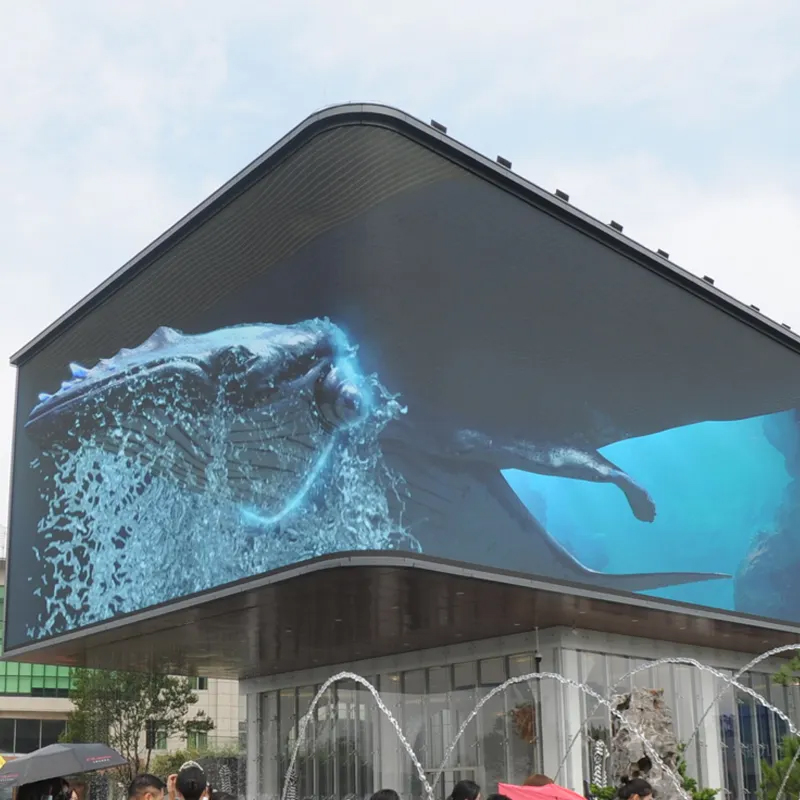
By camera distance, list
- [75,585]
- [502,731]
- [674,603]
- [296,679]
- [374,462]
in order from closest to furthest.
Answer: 1. [374,462]
2. [674,603]
3. [502,731]
4. [75,585]
5. [296,679]

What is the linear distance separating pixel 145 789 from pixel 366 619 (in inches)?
734

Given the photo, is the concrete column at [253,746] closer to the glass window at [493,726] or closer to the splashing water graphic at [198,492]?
the splashing water graphic at [198,492]

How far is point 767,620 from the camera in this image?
29516 mm

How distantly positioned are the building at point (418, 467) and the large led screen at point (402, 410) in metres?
0.07

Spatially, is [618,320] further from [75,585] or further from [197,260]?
[75,585]

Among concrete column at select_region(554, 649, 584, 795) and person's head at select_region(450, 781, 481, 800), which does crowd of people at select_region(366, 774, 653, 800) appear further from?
concrete column at select_region(554, 649, 584, 795)

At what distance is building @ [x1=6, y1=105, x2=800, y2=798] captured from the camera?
2391 cm

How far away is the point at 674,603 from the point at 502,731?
5.40 m

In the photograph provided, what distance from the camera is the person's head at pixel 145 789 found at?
28.6 ft

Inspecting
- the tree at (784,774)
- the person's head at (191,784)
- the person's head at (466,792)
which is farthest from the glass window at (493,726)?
the person's head at (191,784)

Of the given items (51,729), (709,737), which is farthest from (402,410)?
(51,729)

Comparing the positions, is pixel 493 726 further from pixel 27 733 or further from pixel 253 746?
pixel 27 733

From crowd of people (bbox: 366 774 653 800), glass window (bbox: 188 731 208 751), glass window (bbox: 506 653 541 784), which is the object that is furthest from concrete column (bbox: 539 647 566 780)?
glass window (bbox: 188 731 208 751)

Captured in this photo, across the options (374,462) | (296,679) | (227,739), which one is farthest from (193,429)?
(227,739)
